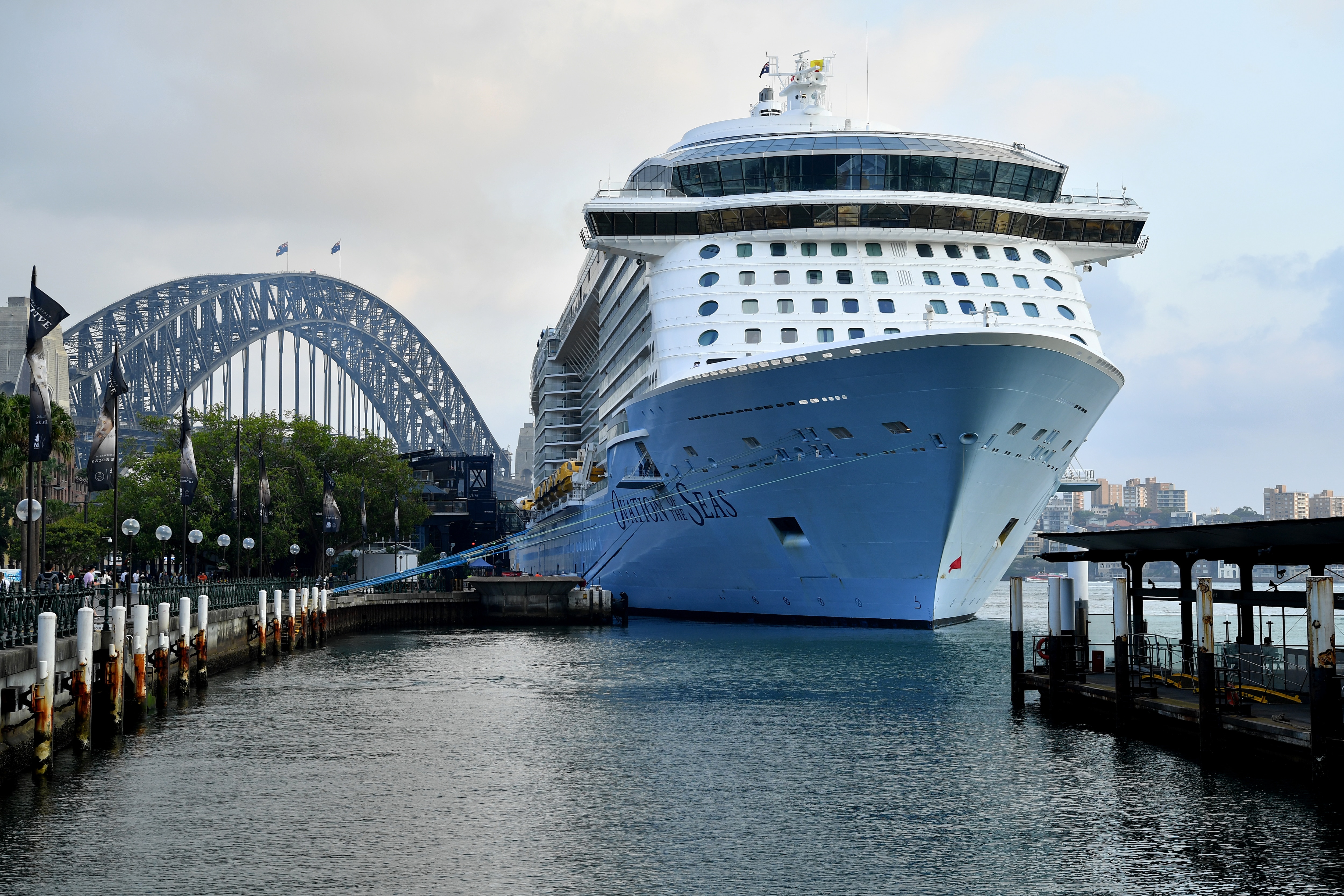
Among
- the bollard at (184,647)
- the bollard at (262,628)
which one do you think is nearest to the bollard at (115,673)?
the bollard at (184,647)

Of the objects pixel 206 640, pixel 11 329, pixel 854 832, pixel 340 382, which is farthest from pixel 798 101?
pixel 340 382

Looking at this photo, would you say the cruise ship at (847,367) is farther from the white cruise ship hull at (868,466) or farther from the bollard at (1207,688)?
the bollard at (1207,688)

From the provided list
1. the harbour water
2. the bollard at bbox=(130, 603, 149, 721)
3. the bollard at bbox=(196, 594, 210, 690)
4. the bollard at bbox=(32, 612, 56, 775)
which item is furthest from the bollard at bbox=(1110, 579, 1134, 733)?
the bollard at bbox=(196, 594, 210, 690)

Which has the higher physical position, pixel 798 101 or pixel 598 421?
pixel 798 101

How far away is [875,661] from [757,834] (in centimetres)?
2058

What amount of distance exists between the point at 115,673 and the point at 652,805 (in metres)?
11.5

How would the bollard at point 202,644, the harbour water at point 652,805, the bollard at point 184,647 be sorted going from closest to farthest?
the harbour water at point 652,805 < the bollard at point 184,647 < the bollard at point 202,644

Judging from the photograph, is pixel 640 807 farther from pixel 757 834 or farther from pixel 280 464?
pixel 280 464

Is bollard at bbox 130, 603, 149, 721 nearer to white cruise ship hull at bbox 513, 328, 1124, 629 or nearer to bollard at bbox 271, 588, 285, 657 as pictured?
bollard at bbox 271, 588, 285, 657

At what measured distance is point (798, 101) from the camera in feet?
192

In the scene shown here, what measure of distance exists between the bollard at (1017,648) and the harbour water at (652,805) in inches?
19.8

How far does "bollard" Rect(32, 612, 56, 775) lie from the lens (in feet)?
61.4

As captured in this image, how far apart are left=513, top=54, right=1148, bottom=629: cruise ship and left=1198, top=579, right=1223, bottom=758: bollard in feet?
55.1

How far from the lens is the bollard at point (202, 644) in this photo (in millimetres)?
32281
